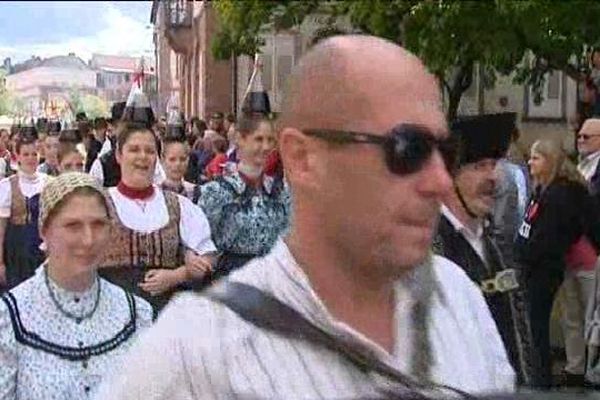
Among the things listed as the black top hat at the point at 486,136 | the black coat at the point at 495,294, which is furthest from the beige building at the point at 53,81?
the black coat at the point at 495,294

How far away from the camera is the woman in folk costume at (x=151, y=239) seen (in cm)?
635

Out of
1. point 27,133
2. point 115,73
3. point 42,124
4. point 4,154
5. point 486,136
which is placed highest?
point 115,73

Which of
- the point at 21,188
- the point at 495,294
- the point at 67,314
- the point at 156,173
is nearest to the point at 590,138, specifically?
the point at 156,173

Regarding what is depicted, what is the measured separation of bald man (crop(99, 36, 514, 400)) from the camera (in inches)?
75.7

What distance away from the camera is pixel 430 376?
1.96m

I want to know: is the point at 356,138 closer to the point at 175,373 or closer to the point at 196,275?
the point at 175,373

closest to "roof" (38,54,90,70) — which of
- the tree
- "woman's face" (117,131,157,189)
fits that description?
"woman's face" (117,131,157,189)

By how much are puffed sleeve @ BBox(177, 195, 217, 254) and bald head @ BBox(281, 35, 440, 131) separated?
448 cm

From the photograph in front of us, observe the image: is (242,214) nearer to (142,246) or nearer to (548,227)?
(142,246)

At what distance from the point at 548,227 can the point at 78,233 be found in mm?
4756

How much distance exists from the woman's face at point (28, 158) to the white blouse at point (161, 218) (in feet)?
11.0

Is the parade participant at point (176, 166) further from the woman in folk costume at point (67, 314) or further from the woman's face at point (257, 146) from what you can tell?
the woman in folk costume at point (67, 314)

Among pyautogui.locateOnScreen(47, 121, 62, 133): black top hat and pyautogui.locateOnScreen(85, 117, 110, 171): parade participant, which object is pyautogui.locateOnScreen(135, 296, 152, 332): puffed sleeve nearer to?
pyautogui.locateOnScreen(47, 121, 62, 133): black top hat

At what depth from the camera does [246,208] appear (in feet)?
22.6
